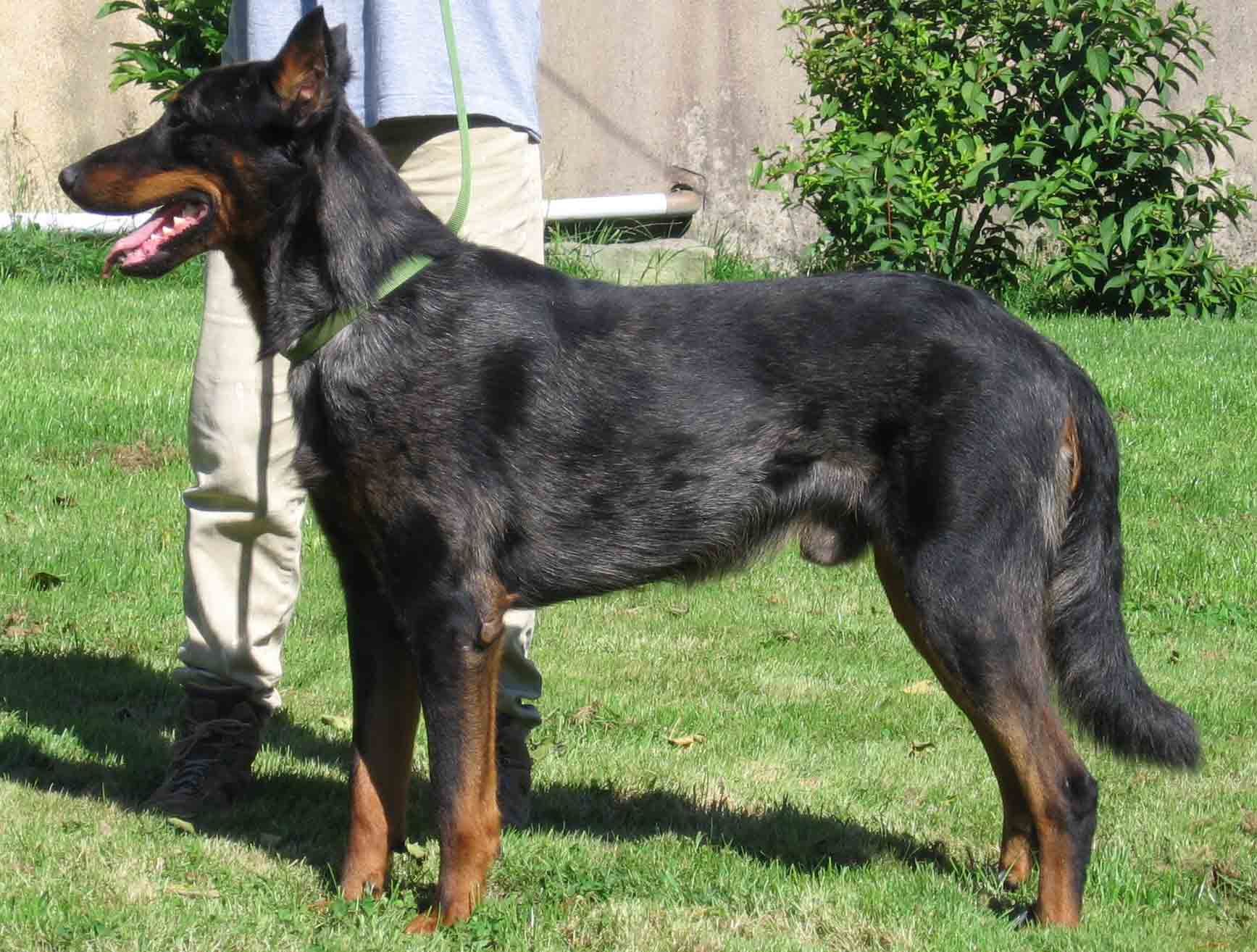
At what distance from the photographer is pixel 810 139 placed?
10578 millimetres

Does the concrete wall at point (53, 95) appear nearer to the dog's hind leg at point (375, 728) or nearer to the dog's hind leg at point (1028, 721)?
the dog's hind leg at point (375, 728)

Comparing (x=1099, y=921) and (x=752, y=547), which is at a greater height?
(x=752, y=547)

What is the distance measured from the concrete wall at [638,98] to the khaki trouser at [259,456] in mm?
7323

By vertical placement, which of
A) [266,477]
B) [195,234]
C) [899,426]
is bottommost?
[266,477]

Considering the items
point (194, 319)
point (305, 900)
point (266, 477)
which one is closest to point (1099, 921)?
point (305, 900)

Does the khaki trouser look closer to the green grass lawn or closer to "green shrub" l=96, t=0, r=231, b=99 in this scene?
the green grass lawn

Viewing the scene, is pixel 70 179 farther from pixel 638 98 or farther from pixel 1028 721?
pixel 638 98

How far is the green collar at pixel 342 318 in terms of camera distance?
11.2 ft

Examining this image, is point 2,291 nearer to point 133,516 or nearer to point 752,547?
point 133,516

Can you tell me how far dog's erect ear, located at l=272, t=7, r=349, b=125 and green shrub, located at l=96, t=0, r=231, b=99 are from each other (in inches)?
281

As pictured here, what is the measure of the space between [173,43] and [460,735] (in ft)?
26.8

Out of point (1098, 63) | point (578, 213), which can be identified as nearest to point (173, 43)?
point (578, 213)

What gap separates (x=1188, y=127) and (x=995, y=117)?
129 cm

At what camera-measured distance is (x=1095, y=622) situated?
3.50 m
